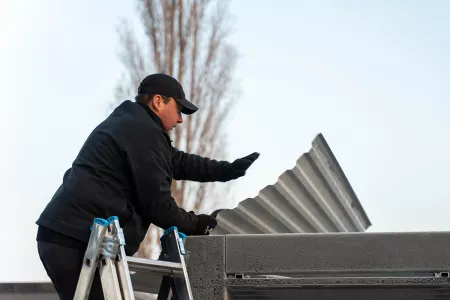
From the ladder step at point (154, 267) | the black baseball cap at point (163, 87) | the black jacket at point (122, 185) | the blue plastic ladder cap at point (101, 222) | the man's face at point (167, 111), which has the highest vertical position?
the black baseball cap at point (163, 87)

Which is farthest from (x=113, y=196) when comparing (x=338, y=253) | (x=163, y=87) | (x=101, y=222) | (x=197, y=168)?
(x=338, y=253)

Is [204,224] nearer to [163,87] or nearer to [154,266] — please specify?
[154,266]

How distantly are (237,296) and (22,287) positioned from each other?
2.42 meters

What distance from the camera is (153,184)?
2.81 meters

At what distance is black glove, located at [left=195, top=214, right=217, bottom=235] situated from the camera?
306cm

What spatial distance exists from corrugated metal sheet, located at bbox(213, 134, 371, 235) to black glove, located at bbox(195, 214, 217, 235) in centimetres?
43

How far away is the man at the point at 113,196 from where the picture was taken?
2750 mm

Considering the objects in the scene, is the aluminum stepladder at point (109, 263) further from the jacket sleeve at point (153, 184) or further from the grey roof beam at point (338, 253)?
the grey roof beam at point (338, 253)

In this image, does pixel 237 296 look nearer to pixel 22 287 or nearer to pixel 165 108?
pixel 165 108

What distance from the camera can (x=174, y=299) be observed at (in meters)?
2.94

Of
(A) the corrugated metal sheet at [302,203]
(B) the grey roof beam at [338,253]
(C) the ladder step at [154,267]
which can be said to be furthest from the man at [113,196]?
(A) the corrugated metal sheet at [302,203]

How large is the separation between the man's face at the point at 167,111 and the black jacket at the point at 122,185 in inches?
5.8

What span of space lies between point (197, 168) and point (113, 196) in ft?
2.55

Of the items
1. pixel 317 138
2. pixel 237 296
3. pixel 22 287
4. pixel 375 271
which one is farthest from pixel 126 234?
pixel 22 287
